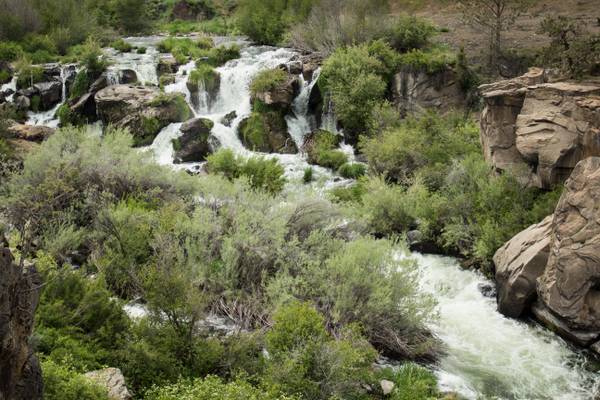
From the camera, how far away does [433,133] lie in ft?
71.7

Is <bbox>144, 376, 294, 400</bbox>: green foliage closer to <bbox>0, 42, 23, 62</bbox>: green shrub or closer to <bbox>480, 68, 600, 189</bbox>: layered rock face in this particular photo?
<bbox>480, 68, 600, 189</bbox>: layered rock face

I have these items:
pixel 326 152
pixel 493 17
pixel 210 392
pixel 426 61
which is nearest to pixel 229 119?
pixel 326 152

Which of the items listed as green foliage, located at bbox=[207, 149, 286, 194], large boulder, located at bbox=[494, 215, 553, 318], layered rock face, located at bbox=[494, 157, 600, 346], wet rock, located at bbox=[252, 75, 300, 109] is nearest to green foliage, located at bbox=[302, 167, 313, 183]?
green foliage, located at bbox=[207, 149, 286, 194]

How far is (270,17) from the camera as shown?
119 ft

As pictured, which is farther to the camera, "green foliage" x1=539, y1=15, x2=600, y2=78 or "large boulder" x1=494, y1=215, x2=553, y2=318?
"green foliage" x1=539, y1=15, x2=600, y2=78

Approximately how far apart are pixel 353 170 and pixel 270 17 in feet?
59.3

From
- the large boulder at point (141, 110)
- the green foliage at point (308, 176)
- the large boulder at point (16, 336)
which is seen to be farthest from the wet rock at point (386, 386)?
the large boulder at point (141, 110)

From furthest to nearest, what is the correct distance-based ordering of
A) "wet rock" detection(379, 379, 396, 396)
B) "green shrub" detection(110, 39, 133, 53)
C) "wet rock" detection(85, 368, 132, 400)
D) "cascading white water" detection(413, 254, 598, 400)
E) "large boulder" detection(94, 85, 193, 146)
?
1. "green shrub" detection(110, 39, 133, 53)
2. "large boulder" detection(94, 85, 193, 146)
3. "cascading white water" detection(413, 254, 598, 400)
4. "wet rock" detection(379, 379, 396, 396)
5. "wet rock" detection(85, 368, 132, 400)

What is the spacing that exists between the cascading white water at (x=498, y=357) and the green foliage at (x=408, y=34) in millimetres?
17914

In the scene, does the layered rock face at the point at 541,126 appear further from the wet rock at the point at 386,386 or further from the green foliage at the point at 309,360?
the green foliage at the point at 309,360

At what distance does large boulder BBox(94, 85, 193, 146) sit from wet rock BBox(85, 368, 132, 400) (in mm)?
18264

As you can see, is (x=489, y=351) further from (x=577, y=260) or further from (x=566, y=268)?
(x=577, y=260)

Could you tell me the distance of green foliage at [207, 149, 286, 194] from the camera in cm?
1867

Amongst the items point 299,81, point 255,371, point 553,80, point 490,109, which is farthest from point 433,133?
point 255,371
